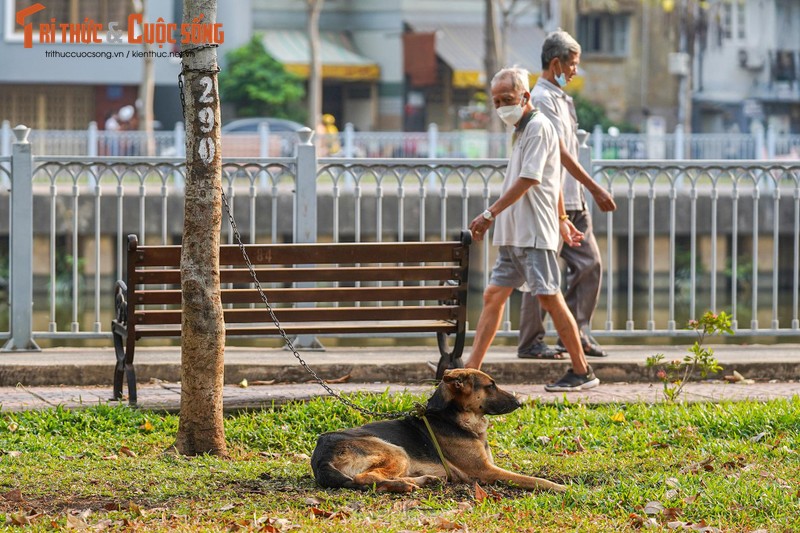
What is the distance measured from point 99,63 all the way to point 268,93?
4.66 m

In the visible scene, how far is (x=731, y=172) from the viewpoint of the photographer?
10.6 meters

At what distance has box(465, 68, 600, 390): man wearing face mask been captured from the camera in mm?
8180

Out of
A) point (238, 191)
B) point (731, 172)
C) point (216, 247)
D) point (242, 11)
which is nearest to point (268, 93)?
point (242, 11)

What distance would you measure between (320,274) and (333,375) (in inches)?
41.7

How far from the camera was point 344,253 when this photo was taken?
8250 millimetres

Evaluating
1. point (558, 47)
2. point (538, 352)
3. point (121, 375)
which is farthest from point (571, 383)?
point (121, 375)

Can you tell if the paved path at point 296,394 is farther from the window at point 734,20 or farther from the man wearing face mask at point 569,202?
the window at point 734,20

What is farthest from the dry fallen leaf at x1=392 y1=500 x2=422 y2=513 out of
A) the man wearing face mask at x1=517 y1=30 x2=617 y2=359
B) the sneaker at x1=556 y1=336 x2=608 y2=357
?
the sneaker at x1=556 y1=336 x2=608 y2=357

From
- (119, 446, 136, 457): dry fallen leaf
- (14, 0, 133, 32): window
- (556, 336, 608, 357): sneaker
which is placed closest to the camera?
(119, 446, 136, 457): dry fallen leaf

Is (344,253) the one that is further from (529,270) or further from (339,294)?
(529,270)

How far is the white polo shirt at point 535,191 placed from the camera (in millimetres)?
8203

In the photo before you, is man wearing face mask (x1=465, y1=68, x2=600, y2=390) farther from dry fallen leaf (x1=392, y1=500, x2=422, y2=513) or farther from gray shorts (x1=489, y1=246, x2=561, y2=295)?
dry fallen leaf (x1=392, y1=500, x2=422, y2=513)

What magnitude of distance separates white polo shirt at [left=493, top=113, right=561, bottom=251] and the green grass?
39.2 inches

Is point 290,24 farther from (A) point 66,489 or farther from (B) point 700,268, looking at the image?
(A) point 66,489
